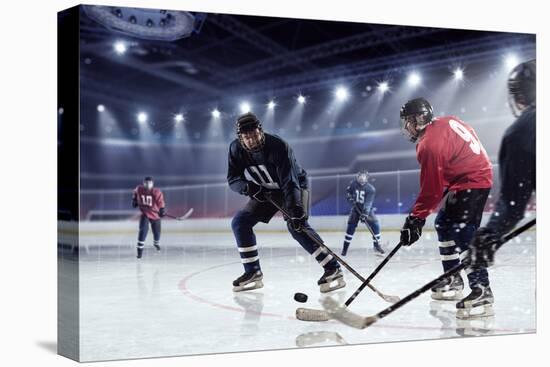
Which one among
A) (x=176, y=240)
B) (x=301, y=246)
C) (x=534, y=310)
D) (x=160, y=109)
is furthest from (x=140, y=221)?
(x=534, y=310)

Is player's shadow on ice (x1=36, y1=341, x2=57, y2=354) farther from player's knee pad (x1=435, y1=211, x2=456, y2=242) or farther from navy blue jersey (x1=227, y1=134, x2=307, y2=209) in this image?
player's knee pad (x1=435, y1=211, x2=456, y2=242)

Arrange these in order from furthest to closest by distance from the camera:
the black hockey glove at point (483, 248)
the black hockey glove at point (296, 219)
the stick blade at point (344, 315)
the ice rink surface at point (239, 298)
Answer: the black hockey glove at point (296, 219)
the black hockey glove at point (483, 248)
the stick blade at point (344, 315)
the ice rink surface at point (239, 298)

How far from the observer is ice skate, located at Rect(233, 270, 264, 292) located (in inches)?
179

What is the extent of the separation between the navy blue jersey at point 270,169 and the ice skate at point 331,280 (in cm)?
44

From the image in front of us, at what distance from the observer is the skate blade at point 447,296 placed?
4.87 metres

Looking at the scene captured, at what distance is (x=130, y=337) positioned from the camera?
162 inches

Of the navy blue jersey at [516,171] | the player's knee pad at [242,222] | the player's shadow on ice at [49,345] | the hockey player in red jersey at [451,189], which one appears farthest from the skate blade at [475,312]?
the player's shadow on ice at [49,345]

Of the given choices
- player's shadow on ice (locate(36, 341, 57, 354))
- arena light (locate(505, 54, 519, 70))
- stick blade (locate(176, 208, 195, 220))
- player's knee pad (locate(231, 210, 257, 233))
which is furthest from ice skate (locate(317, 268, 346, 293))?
arena light (locate(505, 54, 519, 70))

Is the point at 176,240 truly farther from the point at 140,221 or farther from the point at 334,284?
the point at 334,284

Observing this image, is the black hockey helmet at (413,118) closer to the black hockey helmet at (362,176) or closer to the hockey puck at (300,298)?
the black hockey helmet at (362,176)

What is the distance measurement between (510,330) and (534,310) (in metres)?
0.29

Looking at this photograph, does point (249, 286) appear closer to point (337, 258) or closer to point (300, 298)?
Answer: point (300, 298)

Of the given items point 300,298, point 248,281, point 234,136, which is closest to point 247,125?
point 234,136

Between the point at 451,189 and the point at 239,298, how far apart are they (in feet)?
4.55
